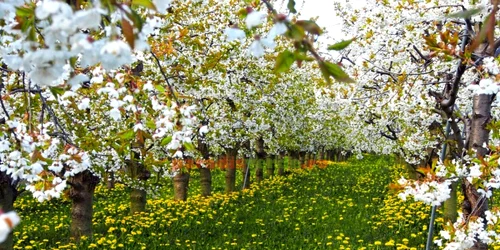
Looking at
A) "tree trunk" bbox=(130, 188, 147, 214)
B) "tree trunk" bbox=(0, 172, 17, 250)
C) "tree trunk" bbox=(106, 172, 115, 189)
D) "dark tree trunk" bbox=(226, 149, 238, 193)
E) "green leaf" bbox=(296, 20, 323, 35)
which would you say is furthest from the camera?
"dark tree trunk" bbox=(226, 149, 238, 193)

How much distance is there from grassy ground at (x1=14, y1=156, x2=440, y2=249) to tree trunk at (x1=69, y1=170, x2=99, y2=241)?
11.3 inches

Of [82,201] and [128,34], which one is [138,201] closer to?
[82,201]

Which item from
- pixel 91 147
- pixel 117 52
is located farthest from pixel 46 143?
pixel 117 52

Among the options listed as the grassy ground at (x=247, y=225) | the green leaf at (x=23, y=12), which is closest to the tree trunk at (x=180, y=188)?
the grassy ground at (x=247, y=225)

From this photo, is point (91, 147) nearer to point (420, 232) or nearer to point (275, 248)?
point (275, 248)

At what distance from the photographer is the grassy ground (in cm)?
869

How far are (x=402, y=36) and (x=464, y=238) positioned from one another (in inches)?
104

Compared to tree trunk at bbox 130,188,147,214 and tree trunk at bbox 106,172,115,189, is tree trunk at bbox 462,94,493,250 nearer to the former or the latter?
tree trunk at bbox 106,172,115,189

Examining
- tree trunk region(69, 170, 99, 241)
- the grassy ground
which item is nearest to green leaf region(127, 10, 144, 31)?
the grassy ground

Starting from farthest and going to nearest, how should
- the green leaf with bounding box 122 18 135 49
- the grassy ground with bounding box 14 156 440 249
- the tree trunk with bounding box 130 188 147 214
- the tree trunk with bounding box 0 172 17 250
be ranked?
the tree trunk with bounding box 130 188 147 214
the grassy ground with bounding box 14 156 440 249
the tree trunk with bounding box 0 172 17 250
the green leaf with bounding box 122 18 135 49

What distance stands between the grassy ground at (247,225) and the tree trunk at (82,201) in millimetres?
288

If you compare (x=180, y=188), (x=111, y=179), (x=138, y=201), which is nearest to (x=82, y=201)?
(x=138, y=201)

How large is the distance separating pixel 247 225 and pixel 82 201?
371cm

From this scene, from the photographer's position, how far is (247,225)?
10.6 metres
